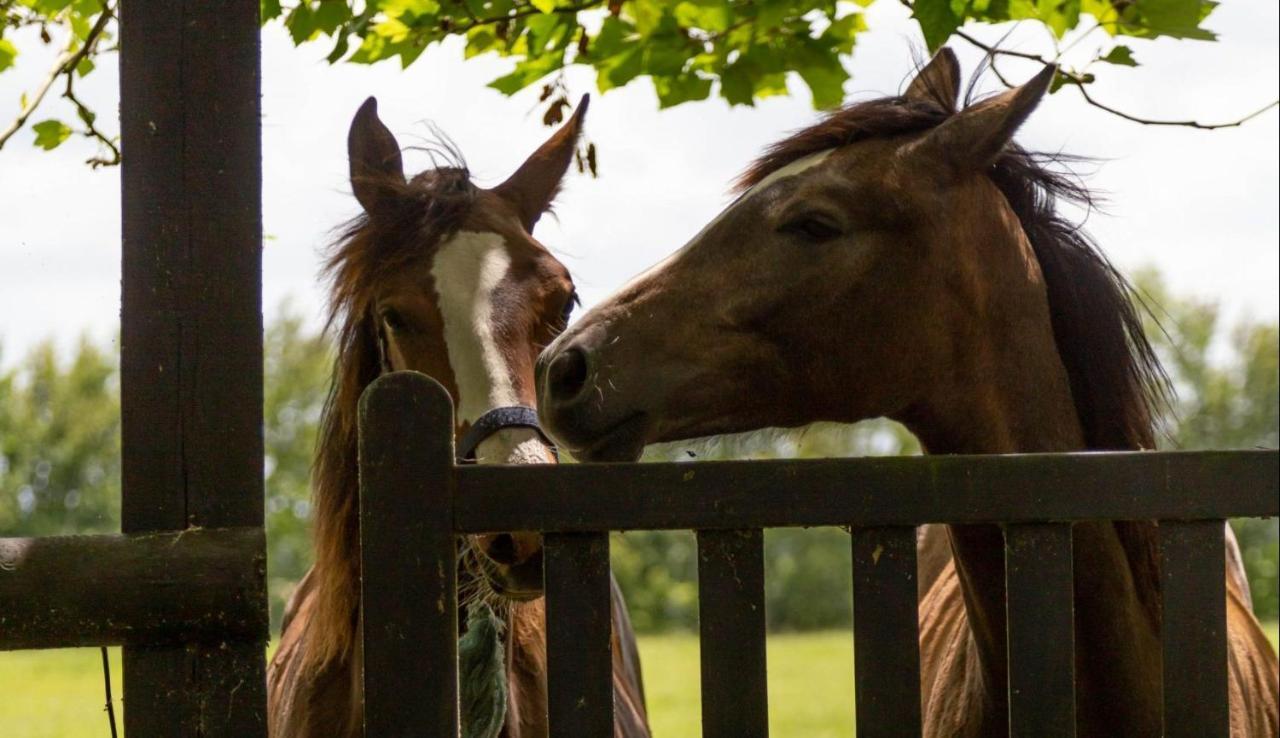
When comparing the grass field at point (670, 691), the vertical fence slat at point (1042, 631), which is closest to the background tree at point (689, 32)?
the vertical fence slat at point (1042, 631)

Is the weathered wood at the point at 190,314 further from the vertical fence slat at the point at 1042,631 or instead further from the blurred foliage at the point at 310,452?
the blurred foliage at the point at 310,452

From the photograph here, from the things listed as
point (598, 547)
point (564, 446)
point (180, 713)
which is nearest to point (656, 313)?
point (564, 446)

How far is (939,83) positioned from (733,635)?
55.7 inches

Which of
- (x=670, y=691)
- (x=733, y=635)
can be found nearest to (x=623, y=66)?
(x=733, y=635)

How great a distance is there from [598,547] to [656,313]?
0.62m

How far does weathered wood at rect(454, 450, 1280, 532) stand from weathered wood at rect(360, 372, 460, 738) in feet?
0.18

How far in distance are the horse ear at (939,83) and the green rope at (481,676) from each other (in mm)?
1358

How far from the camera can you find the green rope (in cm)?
236

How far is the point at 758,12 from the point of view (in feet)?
7.23

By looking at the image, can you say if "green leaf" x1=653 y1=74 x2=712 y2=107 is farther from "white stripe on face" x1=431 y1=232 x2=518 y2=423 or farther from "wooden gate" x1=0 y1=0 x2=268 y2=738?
"wooden gate" x1=0 y1=0 x2=268 y2=738

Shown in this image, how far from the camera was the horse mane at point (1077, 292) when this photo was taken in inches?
92.0

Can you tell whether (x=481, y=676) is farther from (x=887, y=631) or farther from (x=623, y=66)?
(x=623, y=66)

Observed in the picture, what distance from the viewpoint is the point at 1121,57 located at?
2.32m

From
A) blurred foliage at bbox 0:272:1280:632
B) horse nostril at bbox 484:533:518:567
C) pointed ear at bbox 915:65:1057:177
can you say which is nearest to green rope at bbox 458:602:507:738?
horse nostril at bbox 484:533:518:567
